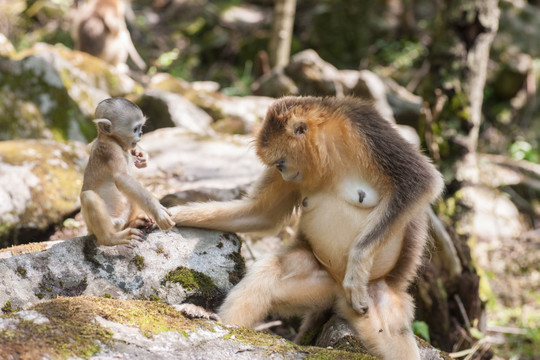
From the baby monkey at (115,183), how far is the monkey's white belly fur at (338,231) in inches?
46.4

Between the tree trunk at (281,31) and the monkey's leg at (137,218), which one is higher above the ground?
the tree trunk at (281,31)

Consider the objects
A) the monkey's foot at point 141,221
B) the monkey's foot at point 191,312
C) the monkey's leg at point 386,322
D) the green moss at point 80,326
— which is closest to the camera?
the green moss at point 80,326

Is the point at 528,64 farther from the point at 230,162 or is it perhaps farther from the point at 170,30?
the point at 170,30

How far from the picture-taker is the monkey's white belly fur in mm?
4305

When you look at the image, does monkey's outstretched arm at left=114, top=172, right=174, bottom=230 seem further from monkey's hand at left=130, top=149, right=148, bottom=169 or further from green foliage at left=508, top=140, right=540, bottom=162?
green foliage at left=508, top=140, right=540, bottom=162

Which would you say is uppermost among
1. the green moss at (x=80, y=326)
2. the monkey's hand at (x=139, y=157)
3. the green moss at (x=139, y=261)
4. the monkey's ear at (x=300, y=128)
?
the monkey's ear at (x=300, y=128)

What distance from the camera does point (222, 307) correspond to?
4141 mm

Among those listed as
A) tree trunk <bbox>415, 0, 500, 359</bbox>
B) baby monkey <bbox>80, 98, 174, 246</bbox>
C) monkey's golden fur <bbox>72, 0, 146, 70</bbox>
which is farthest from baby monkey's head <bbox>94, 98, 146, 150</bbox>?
monkey's golden fur <bbox>72, 0, 146, 70</bbox>

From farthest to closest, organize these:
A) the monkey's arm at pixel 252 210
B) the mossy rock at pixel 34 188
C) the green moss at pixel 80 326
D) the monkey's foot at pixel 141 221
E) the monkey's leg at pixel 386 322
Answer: the mossy rock at pixel 34 188 → the monkey's arm at pixel 252 210 → the monkey's foot at pixel 141 221 → the monkey's leg at pixel 386 322 → the green moss at pixel 80 326

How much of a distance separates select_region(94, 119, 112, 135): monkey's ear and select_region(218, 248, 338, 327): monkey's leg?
158 centimetres

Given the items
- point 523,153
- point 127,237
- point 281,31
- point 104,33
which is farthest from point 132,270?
point 281,31

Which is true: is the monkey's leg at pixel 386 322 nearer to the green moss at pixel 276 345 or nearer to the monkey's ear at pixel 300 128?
the green moss at pixel 276 345

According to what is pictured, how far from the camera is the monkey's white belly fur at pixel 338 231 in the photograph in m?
4.30

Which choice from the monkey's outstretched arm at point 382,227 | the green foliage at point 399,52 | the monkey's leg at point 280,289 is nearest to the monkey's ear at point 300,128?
the monkey's outstretched arm at point 382,227
